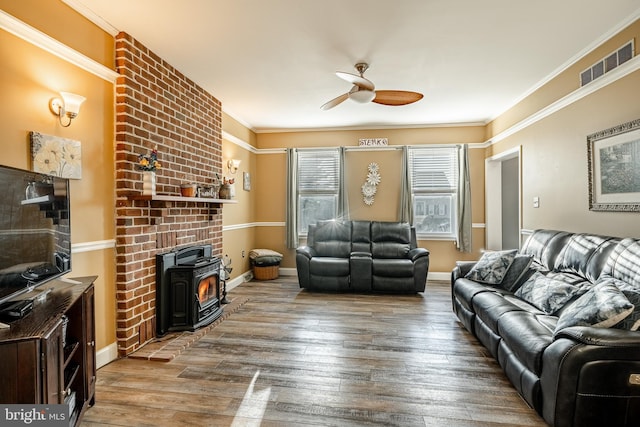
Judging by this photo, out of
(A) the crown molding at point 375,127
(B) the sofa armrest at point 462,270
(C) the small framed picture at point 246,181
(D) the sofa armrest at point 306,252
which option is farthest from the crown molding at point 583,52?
(C) the small framed picture at point 246,181

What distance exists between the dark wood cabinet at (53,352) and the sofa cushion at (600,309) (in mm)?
2680

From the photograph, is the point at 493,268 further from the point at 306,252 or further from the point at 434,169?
the point at 434,169

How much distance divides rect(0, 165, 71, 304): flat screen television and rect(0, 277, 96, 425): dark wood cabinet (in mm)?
133

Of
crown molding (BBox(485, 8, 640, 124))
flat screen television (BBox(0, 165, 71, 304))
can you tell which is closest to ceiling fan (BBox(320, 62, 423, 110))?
crown molding (BBox(485, 8, 640, 124))

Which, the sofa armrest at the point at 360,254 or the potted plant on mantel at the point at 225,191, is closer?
the potted plant on mantel at the point at 225,191

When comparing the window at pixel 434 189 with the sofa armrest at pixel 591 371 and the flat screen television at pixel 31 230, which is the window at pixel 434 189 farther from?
the flat screen television at pixel 31 230

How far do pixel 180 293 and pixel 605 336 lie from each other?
3347 mm

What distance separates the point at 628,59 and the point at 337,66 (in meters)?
2.48

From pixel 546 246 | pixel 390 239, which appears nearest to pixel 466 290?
pixel 546 246

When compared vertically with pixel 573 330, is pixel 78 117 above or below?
above

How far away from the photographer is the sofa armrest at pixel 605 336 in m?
1.65

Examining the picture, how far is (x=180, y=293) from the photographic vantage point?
3.26m

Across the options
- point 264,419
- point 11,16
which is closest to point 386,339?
point 264,419

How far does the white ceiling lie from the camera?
2408 mm
